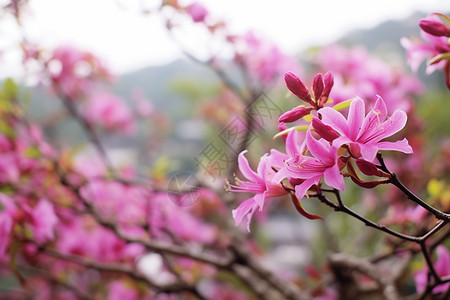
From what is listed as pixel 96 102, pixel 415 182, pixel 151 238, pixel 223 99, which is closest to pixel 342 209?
pixel 151 238

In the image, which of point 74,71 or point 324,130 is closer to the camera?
point 324,130

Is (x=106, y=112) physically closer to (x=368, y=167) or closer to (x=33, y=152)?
(x=33, y=152)

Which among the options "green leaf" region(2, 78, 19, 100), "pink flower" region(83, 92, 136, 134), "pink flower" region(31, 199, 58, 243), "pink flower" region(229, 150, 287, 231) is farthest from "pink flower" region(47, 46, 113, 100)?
"pink flower" region(229, 150, 287, 231)

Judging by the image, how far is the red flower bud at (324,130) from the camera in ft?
1.16

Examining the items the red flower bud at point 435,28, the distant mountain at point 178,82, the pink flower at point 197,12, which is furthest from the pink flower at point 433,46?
the distant mountain at point 178,82

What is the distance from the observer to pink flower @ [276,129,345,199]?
36 centimetres

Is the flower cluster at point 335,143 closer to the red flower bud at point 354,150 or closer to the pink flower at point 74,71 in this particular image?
the red flower bud at point 354,150

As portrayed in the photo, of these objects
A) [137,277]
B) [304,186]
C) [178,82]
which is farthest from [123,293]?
[178,82]

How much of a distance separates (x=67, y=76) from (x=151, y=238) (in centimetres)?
60

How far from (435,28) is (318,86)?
18 centimetres

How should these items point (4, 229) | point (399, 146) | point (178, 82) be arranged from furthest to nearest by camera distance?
1. point (178, 82)
2. point (4, 229)
3. point (399, 146)

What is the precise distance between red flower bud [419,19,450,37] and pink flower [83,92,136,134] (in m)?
1.16

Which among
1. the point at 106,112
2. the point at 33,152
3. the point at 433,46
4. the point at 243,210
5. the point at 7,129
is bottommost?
the point at 243,210

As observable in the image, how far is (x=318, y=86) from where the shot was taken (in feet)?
1.29
